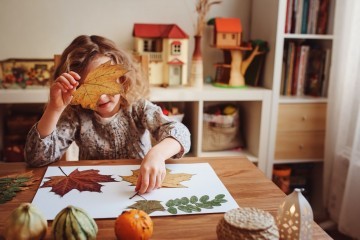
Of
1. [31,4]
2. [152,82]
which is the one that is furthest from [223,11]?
[31,4]

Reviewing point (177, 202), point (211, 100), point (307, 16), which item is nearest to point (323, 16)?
point (307, 16)

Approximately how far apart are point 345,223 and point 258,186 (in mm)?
1143

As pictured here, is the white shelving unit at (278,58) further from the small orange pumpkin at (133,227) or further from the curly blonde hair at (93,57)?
the small orange pumpkin at (133,227)

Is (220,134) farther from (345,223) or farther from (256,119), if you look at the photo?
(345,223)

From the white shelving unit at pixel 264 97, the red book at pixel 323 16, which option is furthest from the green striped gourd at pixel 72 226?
the red book at pixel 323 16

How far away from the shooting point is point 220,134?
2.06 metres

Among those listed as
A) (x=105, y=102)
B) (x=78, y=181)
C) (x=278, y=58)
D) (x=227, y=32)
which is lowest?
(x=78, y=181)

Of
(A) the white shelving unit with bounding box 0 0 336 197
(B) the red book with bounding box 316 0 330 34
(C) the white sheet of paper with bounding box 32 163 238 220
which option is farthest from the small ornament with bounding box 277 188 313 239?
(B) the red book with bounding box 316 0 330 34

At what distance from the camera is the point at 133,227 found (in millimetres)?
583

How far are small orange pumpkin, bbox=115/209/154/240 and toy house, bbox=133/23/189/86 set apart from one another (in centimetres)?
138

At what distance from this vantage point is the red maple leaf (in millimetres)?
818

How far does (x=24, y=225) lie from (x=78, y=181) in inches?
11.7

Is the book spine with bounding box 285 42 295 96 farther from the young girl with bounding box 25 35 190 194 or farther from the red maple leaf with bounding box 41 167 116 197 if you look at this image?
the red maple leaf with bounding box 41 167 116 197

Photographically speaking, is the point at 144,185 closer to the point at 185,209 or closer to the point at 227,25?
the point at 185,209
